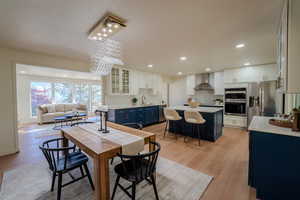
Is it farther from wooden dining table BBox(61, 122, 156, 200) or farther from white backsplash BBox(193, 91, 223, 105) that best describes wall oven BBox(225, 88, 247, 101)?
wooden dining table BBox(61, 122, 156, 200)

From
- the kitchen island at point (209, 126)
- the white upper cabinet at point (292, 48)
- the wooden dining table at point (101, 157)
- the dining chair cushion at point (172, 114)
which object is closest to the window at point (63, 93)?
the dining chair cushion at point (172, 114)

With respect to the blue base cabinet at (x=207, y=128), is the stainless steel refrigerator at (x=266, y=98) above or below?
above

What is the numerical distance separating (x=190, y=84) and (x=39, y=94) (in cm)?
776

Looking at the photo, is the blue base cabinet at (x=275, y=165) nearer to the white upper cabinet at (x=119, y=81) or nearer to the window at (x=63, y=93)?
the white upper cabinet at (x=119, y=81)

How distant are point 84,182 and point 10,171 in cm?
147

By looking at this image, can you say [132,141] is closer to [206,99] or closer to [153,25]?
[153,25]

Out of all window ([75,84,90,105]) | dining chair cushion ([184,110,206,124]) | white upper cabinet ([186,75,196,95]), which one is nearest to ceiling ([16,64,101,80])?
window ([75,84,90,105])

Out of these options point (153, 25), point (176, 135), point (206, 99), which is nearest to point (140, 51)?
point (153, 25)

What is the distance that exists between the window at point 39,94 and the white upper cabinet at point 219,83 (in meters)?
8.35

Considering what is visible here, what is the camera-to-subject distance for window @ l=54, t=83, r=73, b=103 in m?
7.22

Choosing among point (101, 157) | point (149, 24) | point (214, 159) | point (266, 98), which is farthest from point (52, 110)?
point (266, 98)

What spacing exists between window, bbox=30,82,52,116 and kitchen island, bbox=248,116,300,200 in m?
8.57

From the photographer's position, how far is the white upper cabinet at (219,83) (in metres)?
5.56

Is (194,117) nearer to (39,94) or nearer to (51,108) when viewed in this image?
(51,108)
